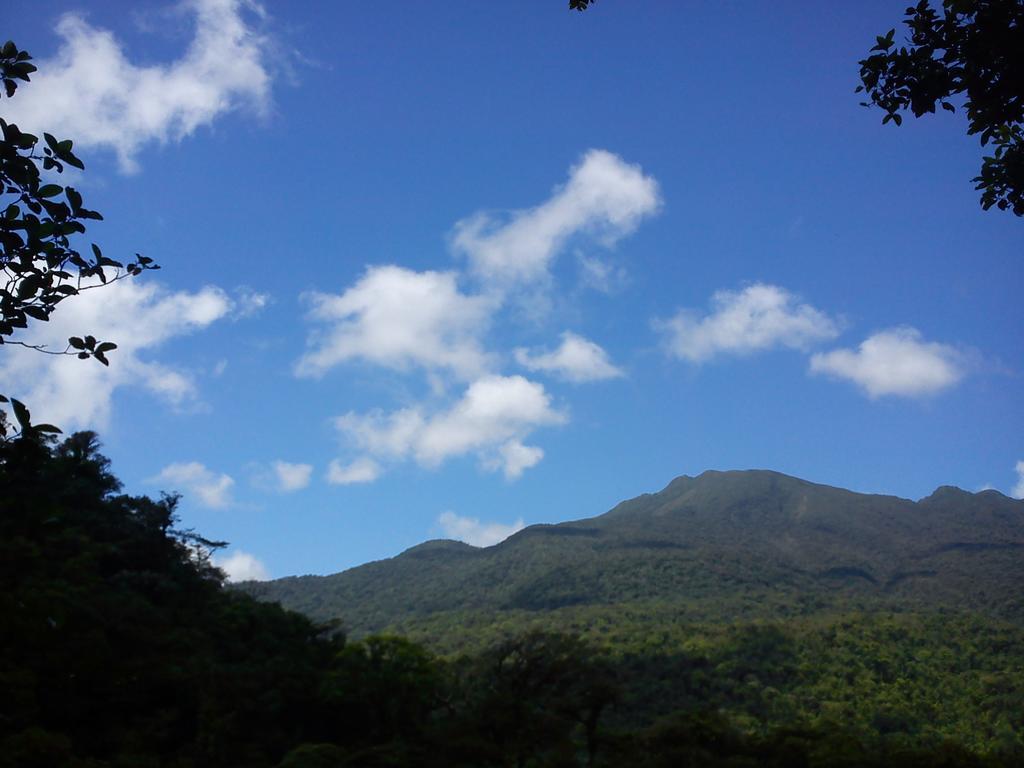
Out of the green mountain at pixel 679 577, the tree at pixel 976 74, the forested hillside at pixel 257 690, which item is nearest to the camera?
the tree at pixel 976 74

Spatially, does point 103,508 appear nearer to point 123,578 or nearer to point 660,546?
point 123,578

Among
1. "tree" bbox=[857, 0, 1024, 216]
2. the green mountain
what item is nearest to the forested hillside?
"tree" bbox=[857, 0, 1024, 216]

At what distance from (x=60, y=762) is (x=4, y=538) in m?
6.03

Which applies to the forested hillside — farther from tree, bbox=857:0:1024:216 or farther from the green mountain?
the green mountain

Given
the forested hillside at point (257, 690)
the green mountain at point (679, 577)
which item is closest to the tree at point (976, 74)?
the forested hillside at point (257, 690)

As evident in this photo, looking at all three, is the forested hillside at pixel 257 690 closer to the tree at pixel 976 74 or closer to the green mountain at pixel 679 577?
the tree at pixel 976 74

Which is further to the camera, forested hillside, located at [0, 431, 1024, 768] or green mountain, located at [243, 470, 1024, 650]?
green mountain, located at [243, 470, 1024, 650]

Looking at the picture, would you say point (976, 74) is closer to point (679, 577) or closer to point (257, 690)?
point (257, 690)

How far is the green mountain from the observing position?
103625mm

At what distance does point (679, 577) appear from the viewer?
123 m

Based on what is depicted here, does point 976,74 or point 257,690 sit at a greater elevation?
point 976,74

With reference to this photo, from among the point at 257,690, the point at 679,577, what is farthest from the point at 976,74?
the point at 679,577

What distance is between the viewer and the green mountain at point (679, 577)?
4080 inches

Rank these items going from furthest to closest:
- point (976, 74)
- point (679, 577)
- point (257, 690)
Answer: point (679, 577), point (257, 690), point (976, 74)
